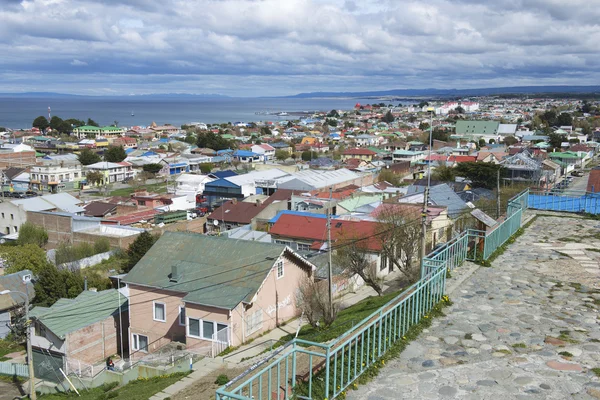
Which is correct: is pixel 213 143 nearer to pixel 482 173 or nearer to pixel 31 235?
pixel 482 173

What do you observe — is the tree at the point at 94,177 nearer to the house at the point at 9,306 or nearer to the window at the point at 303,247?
the house at the point at 9,306

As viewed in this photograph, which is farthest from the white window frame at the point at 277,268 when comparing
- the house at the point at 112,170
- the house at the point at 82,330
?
the house at the point at 112,170

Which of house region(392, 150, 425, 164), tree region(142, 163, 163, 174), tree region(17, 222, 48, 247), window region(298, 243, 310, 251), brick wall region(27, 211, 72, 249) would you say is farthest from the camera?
house region(392, 150, 425, 164)

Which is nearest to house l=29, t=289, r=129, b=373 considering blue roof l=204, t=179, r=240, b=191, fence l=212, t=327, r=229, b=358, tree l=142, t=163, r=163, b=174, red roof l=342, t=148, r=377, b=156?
fence l=212, t=327, r=229, b=358

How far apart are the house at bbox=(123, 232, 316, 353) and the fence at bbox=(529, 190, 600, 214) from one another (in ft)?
22.5

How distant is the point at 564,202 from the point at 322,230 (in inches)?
400

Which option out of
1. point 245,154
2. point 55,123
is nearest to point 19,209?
point 245,154

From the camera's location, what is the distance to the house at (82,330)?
47.0 ft

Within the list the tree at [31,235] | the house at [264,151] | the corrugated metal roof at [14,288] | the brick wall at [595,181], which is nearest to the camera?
the corrugated metal roof at [14,288]

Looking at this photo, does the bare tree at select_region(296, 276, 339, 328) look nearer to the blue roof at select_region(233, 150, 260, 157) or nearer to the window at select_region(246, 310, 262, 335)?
the window at select_region(246, 310, 262, 335)

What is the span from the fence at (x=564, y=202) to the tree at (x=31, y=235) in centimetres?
2488

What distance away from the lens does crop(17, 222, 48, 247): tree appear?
28.9 metres

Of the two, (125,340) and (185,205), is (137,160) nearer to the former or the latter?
(185,205)

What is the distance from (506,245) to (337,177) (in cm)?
3067
